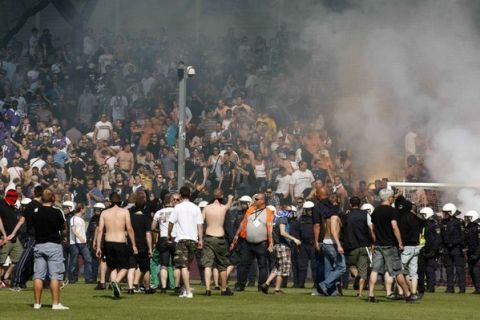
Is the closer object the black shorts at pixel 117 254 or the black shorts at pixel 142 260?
the black shorts at pixel 117 254

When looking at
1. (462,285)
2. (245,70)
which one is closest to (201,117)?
(245,70)

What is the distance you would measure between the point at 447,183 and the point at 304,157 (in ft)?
12.5

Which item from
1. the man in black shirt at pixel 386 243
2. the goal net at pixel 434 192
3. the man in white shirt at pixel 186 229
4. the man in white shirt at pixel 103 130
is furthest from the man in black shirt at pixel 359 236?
the man in white shirt at pixel 103 130

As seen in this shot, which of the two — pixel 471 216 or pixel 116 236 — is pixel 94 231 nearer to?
pixel 116 236

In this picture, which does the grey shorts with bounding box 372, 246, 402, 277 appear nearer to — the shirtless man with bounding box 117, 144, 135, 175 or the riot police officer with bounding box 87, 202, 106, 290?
the riot police officer with bounding box 87, 202, 106, 290

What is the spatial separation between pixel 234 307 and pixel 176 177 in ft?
46.1

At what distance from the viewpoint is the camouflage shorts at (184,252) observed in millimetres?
24125

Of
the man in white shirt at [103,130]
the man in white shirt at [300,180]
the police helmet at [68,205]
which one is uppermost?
the man in white shirt at [103,130]

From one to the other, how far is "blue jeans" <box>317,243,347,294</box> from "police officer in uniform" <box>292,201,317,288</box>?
4.14 m

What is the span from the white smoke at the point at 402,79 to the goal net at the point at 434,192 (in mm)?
935

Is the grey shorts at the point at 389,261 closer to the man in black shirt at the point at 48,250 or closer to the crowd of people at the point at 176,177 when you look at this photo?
the crowd of people at the point at 176,177

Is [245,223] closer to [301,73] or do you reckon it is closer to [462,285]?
[462,285]

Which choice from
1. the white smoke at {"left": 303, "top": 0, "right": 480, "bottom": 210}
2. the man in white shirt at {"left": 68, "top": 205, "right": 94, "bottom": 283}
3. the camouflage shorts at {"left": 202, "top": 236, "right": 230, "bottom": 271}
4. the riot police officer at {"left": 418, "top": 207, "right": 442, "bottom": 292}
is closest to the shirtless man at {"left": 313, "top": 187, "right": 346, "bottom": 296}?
the camouflage shorts at {"left": 202, "top": 236, "right": 230, "bottom": 271}

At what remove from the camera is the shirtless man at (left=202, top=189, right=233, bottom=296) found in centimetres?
2498
